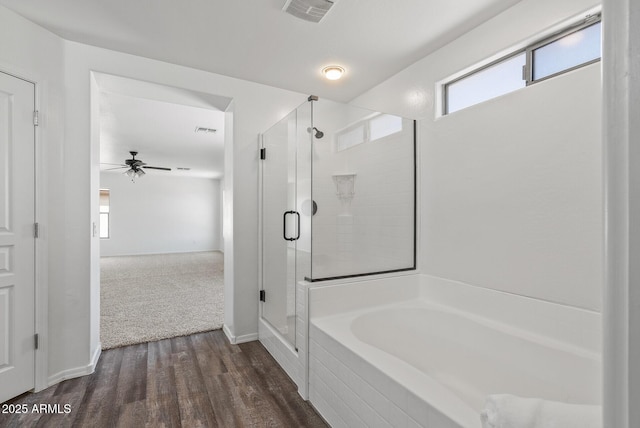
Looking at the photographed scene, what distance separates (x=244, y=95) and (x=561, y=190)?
8.57 feet

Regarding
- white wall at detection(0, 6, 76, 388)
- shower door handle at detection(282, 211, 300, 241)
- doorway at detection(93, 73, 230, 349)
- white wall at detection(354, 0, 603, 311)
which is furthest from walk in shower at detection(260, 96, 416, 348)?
white wall at detection(0, 6, 76, 388)

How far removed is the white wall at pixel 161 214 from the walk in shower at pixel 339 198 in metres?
7.87

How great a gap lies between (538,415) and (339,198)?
5.71 ft

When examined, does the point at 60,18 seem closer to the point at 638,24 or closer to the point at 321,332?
the point at 321,332

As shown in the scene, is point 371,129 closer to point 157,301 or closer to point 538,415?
point 538,415

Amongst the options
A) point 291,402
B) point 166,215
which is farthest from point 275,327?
point 166,215

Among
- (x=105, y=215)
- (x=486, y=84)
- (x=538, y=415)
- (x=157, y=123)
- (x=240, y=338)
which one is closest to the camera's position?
(x=538, y=415)

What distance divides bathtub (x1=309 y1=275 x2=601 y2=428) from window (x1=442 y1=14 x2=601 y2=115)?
4.34 feet

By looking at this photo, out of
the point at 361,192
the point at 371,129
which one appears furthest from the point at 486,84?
the point at 361,192

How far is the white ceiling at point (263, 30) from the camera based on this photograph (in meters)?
1.98

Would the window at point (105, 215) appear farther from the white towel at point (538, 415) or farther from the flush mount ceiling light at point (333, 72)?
the white towel at point (538, 415)

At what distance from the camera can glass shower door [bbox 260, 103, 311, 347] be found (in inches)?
94.8

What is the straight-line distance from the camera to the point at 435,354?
80.4 inches

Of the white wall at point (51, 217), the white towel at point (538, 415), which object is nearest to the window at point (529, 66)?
the white towel at point (538, 415)
